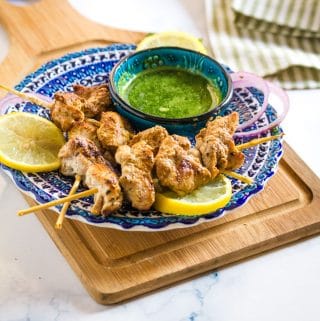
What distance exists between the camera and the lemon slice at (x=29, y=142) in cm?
291

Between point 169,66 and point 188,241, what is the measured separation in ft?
3.65

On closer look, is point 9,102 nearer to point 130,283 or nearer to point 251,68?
point 130,283

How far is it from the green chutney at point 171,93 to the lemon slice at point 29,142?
482 millimetres

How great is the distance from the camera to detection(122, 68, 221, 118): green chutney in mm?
3357

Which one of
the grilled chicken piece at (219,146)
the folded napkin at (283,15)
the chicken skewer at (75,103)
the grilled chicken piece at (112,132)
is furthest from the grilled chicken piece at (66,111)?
the folded napkin at (283,15)

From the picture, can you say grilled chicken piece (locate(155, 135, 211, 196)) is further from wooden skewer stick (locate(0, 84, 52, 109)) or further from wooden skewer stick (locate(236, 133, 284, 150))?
wooden skewer stick (locate(0, 84, 52, 109))

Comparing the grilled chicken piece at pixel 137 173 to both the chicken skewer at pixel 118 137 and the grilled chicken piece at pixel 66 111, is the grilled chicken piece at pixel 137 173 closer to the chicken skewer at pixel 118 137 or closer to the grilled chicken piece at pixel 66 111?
the chicken skewer at pixel 118 137

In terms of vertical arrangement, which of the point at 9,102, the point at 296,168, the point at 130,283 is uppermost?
the point at 9,102

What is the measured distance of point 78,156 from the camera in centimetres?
287

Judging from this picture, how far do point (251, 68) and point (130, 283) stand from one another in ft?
5.95

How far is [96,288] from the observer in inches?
104

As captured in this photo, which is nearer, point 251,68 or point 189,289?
point 189,289

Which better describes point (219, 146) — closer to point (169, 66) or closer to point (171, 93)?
point (171, 93)

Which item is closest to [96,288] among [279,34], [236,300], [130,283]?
[130,283]
